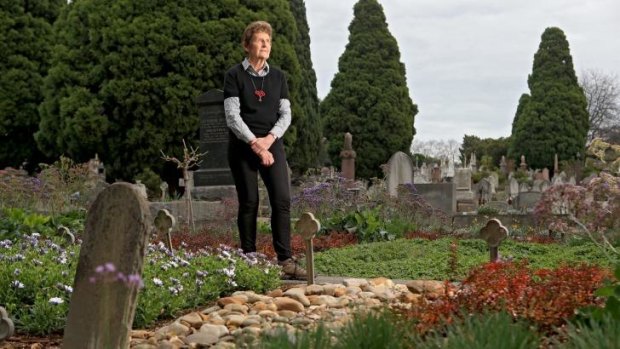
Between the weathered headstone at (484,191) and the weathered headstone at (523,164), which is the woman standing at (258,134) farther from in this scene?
the weathered headstone at (523,164)

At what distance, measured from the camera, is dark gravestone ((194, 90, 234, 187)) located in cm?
1500

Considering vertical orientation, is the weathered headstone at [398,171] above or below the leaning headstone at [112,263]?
above

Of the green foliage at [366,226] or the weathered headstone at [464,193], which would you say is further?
the weathered headstone at [464,193]

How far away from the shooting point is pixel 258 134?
6.39 m

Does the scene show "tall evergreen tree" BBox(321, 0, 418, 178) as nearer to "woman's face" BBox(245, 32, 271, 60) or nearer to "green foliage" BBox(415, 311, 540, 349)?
"woman's face" BBox(245, 32, 271, 60)

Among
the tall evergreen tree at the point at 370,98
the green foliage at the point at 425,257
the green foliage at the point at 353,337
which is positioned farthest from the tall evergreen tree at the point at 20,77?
the green foliage at the point at 353,337

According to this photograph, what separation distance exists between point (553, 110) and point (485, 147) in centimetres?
1487

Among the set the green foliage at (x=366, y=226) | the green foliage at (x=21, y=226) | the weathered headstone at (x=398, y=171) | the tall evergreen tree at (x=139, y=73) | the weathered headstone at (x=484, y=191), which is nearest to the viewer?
the green foliage at (x=21, y=226)

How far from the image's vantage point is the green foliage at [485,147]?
57312 millimetres

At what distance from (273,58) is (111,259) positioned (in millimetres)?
17808

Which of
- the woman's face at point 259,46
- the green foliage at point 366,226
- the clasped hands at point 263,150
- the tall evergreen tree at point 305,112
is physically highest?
the tall evergreen tree at point 305,112

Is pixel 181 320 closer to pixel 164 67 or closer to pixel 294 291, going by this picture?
pixel 294 291

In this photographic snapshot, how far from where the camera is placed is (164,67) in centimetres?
2058

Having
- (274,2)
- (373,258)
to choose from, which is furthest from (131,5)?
(373,258)
